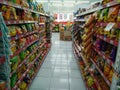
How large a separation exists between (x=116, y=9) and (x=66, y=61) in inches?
150

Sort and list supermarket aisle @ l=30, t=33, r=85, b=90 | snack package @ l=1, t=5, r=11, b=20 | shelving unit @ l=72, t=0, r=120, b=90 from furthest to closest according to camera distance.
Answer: supermarket aisle @ l=30, t=33, r=85, b=90 → snack package @ l=1, t=5, r=11, b=20 → shelving unit @ l=72, t=0, r=120, b=90

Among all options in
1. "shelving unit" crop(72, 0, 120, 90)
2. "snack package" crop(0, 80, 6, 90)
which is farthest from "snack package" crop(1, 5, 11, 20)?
"shelving unit" crop(72, 0, 120, 90)

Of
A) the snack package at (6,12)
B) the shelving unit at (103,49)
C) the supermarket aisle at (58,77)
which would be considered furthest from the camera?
the supermarket aisle at (58,77)

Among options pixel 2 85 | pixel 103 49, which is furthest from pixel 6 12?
pixel 103 49

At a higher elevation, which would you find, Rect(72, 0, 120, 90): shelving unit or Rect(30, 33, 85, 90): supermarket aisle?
Rect(72, 0, 120, 90): shelving unit

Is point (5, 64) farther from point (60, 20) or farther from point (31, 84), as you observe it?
point (60, 20)

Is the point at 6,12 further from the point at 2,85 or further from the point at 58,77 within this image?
the point at 58,77

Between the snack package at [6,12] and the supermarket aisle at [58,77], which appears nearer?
the snack package at [6,12]

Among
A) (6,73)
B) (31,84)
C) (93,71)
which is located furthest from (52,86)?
(6,73)

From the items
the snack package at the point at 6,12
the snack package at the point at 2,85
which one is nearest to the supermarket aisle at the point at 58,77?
the snack package at the point at 2,85

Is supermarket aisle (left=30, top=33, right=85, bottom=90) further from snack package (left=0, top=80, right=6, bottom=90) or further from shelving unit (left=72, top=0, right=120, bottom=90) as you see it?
snack package (left=0, top=80, right=6, bottom=90)

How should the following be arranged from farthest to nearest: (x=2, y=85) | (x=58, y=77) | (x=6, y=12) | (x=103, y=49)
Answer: (x=58, y=77) → (x=103, y=49) → (x=6, y=12) → (x=2, y=85)

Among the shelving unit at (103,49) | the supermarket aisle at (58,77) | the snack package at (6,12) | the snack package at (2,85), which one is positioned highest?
the snack package at (6,12)

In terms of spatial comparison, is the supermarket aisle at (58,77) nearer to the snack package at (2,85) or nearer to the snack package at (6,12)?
the snack package at (2,85)
